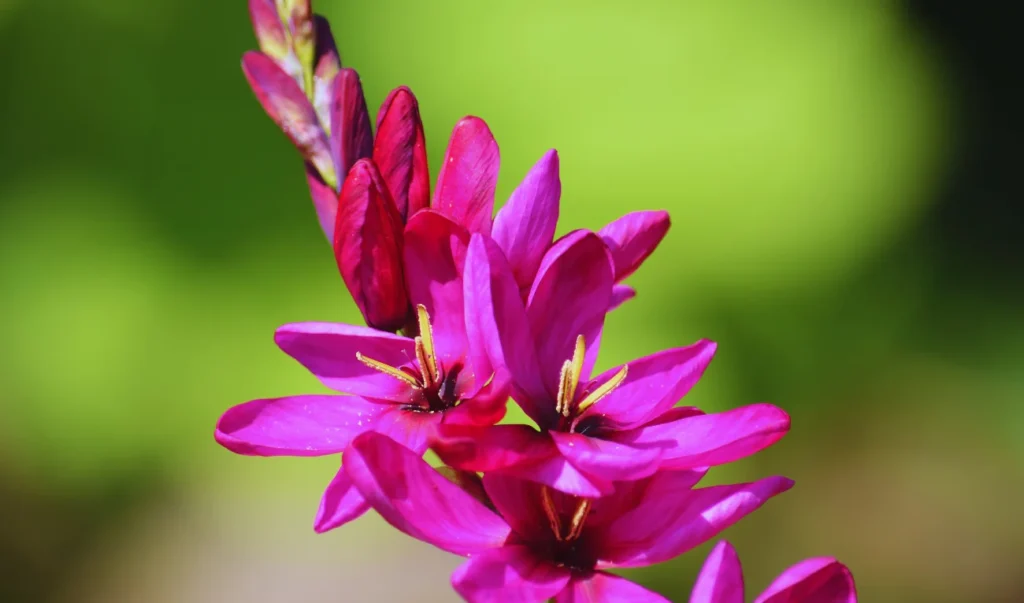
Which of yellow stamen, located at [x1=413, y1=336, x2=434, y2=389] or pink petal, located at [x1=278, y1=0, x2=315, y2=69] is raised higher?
pink petal, located at [x1=278, y1=0, x2=315, y2=69]

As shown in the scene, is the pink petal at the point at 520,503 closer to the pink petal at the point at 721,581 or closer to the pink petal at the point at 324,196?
the pink petal at the point at 721,581

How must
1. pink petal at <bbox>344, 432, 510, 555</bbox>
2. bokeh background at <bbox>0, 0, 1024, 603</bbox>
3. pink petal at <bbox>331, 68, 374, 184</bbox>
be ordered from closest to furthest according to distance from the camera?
1. pink petal at <bbox>344, 432, 510, 555</bbox>
2. pink petal at <bbox>331, 68, 374, 184</bbox>
3. bokeh background at <bbox>0, 0, 1024, 603</bbox>

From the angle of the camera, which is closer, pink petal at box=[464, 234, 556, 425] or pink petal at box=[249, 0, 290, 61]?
pink petal at box=[464, 234, 556, 425]

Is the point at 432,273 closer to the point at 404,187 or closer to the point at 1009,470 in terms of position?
the point at 404,187

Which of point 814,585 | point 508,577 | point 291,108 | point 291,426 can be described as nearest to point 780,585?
point 814,585

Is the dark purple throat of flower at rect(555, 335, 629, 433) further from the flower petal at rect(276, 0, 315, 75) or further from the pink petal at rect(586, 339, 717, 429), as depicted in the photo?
the flower petal at rect(276, 0, 315, 75)

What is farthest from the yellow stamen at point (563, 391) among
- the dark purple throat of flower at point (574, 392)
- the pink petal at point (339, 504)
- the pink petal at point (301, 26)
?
the pink petal at point (301, 26)

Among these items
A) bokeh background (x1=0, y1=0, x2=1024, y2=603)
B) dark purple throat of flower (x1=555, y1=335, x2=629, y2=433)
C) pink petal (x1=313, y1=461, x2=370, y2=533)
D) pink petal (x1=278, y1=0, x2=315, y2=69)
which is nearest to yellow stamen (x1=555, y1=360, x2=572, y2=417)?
dark purple throat of flower (x1=555, y1=335, x2=629, y2=433)

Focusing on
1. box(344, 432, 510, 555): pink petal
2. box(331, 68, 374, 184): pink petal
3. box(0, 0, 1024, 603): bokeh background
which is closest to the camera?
box(344, 432, 510, 555): pink petal
